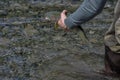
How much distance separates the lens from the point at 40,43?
8.03 meters

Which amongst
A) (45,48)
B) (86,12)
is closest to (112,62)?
(86,12)

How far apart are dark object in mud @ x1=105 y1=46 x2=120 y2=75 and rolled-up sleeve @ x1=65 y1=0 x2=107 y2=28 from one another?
0.73 m

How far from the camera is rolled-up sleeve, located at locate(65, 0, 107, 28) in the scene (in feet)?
16.2

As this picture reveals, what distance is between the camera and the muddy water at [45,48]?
6.47 m

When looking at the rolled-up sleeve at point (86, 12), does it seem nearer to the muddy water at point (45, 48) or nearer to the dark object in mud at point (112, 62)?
the muddy water at point (45, 48)

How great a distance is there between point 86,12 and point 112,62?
97cm

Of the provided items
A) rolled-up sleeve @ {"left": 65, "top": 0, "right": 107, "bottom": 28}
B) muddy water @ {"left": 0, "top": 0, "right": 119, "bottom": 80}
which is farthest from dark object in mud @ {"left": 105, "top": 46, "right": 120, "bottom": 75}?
rolled-up sleeve @ {"left": 65, "top": 0, "right": 107, "bottom": 28}

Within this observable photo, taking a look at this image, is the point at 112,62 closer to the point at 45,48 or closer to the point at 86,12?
the point at 86,12

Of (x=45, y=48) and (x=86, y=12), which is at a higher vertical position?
(x=86, y=12)

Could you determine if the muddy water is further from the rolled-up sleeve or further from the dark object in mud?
the rolled-up sleeve

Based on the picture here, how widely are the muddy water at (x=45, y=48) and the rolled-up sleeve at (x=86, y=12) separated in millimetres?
472

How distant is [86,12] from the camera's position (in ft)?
16.5

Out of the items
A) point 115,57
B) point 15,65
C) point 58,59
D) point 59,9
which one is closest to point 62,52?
point 58,59

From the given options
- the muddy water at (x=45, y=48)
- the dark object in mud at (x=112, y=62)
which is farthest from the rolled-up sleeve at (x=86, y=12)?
the dark object in mud at (x=112, y=62)
